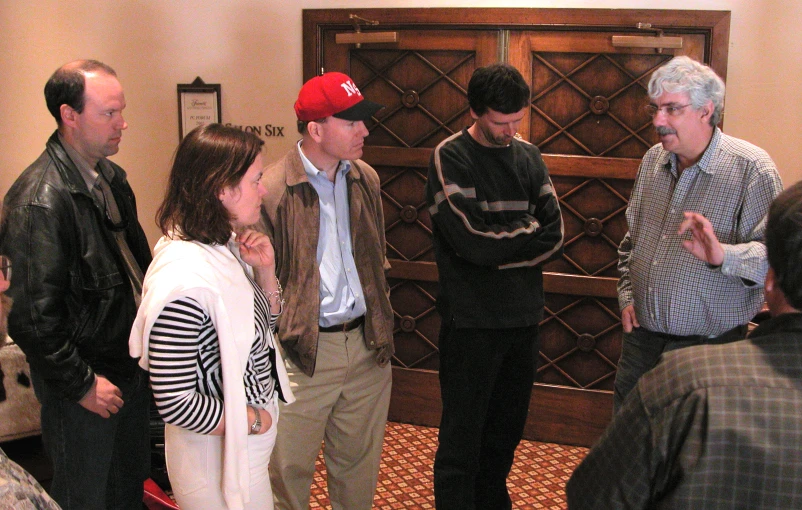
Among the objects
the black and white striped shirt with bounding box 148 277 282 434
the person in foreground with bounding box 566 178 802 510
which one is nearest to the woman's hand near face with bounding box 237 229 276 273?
the black and white striped shirt with bounding box 148 277 282 434

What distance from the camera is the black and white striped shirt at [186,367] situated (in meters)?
1.70

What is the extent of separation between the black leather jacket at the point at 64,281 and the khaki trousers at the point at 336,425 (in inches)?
22.0

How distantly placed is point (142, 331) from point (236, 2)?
270 centimetres

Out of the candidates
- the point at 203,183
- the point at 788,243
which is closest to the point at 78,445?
the point at 203,183

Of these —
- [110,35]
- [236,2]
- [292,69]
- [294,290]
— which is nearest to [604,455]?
[294,290]

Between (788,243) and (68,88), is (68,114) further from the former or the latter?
(788,243)

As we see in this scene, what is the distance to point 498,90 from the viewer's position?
8.26ft

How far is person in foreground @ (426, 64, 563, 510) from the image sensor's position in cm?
254

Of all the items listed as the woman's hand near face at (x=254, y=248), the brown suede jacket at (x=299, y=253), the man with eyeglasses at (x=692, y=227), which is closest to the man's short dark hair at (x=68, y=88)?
the brown suede jacket at (x=299, y=253)

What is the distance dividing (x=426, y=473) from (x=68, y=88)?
2.31m

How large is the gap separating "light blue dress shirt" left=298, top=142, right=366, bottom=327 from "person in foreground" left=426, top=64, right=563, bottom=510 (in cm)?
33

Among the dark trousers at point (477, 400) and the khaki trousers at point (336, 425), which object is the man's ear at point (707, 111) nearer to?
the dark trousers at point (477, 400)

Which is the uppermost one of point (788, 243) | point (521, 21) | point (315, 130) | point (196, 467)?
point (521, 21)

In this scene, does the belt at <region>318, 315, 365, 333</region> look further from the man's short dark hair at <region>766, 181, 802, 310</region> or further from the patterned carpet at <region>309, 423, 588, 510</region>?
the man's short dark hair at <region>766, 181, 802, 310</region>
